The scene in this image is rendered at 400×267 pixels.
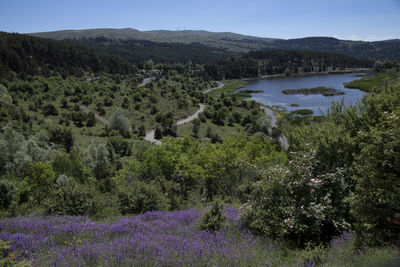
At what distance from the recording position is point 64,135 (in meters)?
44.3

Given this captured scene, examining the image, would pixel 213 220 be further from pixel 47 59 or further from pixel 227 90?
pixel 227 90

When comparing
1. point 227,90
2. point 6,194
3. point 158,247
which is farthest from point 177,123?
point 227,90

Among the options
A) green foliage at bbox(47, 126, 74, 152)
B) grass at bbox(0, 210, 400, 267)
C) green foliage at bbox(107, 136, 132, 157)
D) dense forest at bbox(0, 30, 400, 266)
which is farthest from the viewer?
green foliage at bbox(107, 136, 132, 157)

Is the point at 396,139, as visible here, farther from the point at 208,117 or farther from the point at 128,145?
the point at 208,117

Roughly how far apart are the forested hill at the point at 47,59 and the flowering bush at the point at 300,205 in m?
101

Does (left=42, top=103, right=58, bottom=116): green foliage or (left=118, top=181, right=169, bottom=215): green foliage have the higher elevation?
(left=118, top=181, right=169, bottom=215): green foliage

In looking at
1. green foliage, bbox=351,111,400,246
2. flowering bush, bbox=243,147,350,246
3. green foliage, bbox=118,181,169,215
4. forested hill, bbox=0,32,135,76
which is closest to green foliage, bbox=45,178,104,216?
green foliage, bbox=118,181,169,215

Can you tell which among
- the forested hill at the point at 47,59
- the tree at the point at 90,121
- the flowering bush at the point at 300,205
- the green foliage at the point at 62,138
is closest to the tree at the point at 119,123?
the tree at the point at 90,121

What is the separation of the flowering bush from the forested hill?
100858 millimetres

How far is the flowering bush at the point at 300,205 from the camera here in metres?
7.13

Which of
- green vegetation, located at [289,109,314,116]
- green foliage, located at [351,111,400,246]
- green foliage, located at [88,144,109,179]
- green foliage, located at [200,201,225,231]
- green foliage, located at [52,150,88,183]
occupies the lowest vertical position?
green foliage, located at [88,144,109,179]

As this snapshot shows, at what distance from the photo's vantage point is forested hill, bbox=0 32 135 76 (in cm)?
9444

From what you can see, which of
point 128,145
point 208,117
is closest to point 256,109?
point 208,117

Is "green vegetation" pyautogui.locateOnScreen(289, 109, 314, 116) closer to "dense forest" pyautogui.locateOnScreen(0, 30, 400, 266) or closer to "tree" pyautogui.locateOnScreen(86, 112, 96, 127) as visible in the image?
"tree" pyautogui.locateOnScreen(86, 112, 96, 127)
